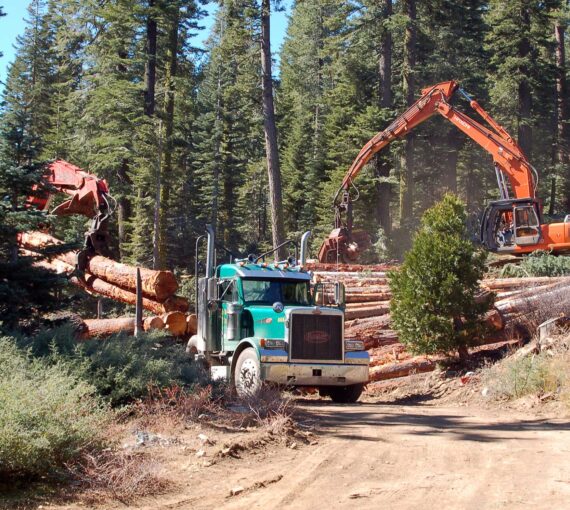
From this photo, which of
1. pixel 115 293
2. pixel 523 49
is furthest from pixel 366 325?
pixel 523 49

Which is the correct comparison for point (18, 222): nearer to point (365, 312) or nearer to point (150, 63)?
point (365, 312)

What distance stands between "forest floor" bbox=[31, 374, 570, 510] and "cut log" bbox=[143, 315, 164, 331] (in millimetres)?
7021

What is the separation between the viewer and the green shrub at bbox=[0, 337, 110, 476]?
659 centimetres

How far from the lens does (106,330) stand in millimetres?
17703

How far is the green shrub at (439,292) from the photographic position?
15.0 m

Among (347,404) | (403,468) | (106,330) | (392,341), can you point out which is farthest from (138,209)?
(403,468)

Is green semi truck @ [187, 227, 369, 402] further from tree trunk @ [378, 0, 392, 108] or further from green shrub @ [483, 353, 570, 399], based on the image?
tree trunk @ [378, 0, 392, 108]

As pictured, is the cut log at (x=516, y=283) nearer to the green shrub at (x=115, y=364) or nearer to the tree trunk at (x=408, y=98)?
the green shrub at (x=115, y=364)

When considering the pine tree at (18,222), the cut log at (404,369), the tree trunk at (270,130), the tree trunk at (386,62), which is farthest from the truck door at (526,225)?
the pine tree at (18,222)

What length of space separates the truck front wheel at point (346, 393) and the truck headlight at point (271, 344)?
5.94 feet

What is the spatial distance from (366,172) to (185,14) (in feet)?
39.5

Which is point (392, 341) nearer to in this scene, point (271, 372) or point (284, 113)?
point (271, 372)

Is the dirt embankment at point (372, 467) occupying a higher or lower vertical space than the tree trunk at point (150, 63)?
lower

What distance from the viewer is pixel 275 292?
14.2m
